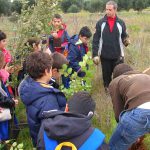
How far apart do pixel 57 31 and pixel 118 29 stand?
114cm

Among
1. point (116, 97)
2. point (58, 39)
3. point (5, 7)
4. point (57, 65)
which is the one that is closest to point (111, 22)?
point (58, 39)

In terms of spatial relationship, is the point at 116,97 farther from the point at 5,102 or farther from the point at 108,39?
the point at 108,39

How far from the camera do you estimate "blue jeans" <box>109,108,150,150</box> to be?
3.27m

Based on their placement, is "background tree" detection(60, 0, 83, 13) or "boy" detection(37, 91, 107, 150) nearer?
"boy" detection(37, 91, 107, 150)

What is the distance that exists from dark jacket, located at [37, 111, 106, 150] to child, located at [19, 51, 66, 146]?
61cm

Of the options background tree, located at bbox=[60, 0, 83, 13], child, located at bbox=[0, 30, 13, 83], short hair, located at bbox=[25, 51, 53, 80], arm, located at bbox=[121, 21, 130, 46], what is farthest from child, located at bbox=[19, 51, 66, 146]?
background tree, located at bbox=[60, 0, 83, 13]

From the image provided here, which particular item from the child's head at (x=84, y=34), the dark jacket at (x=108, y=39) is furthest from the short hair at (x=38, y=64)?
the dark jacket at (x=108, y=39)

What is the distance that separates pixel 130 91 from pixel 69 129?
Answer: 1268 mm

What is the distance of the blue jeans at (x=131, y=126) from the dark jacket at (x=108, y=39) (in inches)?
105

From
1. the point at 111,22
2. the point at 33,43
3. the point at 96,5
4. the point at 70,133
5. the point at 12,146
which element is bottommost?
the point at 12,146

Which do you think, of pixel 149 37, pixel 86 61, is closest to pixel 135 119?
pixel 86 61

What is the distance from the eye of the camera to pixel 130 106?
133 inches

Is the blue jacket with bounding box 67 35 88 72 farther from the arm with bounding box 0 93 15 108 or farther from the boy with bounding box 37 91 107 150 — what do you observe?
the boy with bounding box 37 91 107 150

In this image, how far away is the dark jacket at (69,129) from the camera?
2.29 m
